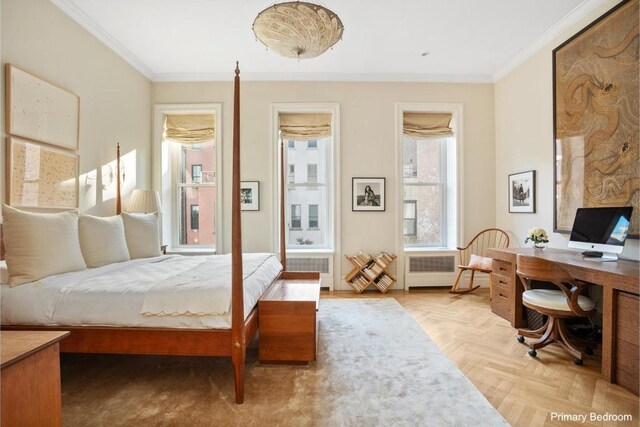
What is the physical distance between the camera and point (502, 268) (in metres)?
3.31

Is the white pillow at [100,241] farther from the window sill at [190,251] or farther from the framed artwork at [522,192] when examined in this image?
the framed artwork at [522,192]

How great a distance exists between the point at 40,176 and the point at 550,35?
537cm

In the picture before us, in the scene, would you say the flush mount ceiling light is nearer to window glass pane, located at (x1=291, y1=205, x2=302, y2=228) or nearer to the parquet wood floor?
window glass pane, located at (x1=291, y1=205, x2=302, y2=228)

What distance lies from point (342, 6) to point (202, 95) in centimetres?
250

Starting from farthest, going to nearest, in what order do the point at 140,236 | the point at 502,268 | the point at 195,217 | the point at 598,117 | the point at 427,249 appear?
the point at 195,217, the point at 427,249, the point at 502,268, the point at 140,236, the point at 598,117

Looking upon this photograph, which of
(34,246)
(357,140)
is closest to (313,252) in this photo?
(357,140)

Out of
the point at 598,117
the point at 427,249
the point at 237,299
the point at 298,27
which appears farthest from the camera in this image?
the point at 427,249

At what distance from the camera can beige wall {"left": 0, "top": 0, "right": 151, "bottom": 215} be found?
2578 millimetres

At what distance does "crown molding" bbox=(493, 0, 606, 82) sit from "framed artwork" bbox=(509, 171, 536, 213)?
1.46m

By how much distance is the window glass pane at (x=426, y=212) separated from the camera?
15.8 feet

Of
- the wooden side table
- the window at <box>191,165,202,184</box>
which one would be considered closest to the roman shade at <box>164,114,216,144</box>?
the window at <box>191,165,202,184</box>

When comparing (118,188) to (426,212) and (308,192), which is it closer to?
(308,192)

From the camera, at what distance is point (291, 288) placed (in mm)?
2762

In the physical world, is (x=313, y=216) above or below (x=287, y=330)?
above
